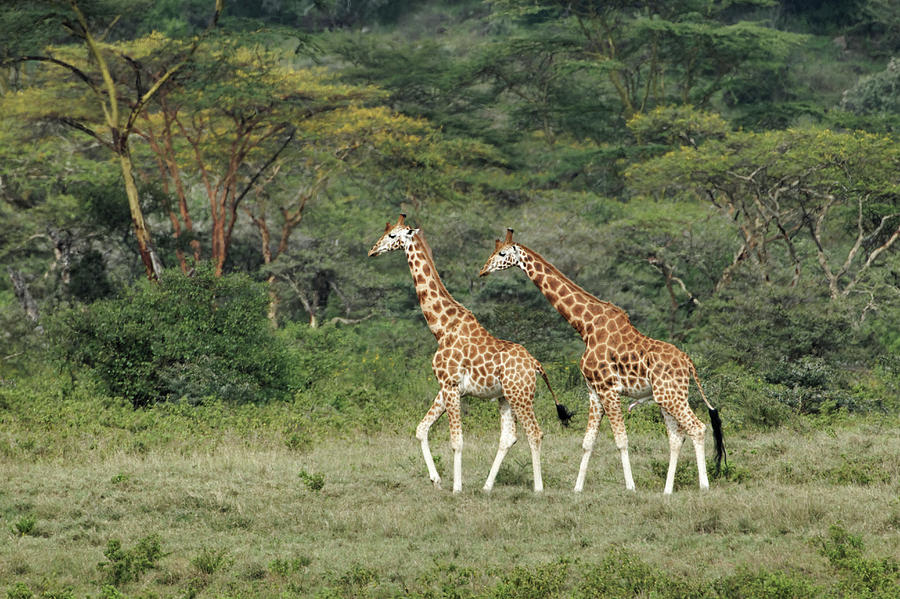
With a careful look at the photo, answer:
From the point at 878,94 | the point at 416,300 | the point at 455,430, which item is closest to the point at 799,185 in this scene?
the point at 416,300

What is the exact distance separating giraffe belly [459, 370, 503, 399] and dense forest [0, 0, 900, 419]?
18.2ft

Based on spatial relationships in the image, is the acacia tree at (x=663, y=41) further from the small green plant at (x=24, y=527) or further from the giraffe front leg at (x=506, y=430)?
the small green plant at (x=24, y=527)

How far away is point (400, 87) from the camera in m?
35.0

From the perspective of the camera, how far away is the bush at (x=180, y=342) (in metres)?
17.5

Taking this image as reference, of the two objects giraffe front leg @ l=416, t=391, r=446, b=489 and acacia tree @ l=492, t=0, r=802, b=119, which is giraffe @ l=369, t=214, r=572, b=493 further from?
acacia tree @ l=492, t=0, r=802, b=119

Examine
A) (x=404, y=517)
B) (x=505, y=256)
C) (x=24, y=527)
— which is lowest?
(x=404, y=517)

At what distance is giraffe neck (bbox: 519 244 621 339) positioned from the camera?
1115 cm

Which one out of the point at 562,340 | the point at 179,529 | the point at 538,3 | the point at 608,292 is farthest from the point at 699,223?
the point at 179,529

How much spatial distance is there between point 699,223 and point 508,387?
16.2 meters

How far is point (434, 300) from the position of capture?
455 inches

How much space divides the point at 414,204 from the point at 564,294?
18.0 metres

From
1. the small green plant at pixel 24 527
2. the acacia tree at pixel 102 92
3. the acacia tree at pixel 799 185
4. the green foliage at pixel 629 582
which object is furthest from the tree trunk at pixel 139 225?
the green foliage at pixel 629 582

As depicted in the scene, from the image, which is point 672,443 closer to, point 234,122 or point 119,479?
point 119,479

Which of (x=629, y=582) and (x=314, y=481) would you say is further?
(x=314, y=481)
